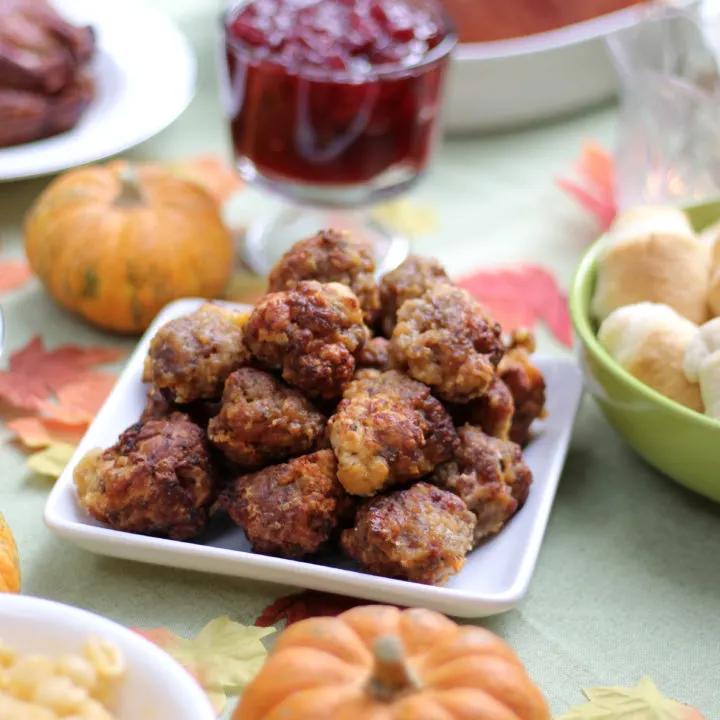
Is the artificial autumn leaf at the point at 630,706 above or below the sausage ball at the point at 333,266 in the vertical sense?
below

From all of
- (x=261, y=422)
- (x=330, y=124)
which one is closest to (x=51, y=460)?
(x=261, y=422)

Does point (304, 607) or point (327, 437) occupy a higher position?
point (327, 437)

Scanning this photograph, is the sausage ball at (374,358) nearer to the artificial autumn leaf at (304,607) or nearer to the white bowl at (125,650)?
the artificial autumn leaf at (304,607)

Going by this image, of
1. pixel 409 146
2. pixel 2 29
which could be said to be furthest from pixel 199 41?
pixel 409 146

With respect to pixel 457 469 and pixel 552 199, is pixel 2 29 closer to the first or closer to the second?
pixel 552 199

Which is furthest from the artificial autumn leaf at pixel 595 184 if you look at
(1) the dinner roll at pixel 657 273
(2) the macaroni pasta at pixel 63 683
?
(2) the macaroni pasta at pixel 63 683

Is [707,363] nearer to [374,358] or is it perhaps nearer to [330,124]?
[374,358]
